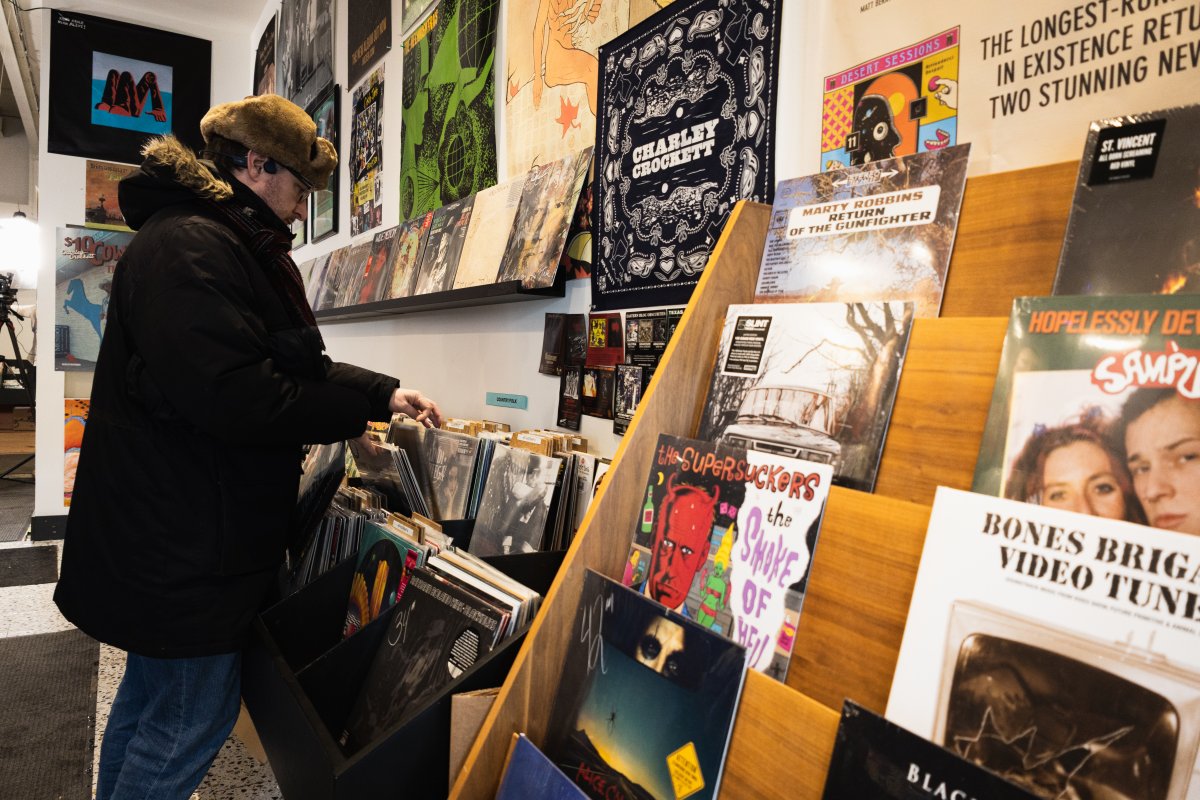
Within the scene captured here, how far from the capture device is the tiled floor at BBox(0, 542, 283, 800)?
1.90 m

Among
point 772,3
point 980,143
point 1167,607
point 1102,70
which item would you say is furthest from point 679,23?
point 1167,607

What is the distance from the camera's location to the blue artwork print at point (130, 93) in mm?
4570

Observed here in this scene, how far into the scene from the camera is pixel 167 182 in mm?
1338

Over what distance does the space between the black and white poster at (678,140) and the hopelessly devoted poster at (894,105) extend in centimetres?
14

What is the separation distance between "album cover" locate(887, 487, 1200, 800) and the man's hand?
1141 mm

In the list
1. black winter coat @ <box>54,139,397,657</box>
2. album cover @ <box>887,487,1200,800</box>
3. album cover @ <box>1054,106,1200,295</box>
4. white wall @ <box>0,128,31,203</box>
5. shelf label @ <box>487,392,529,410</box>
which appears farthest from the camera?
white wall @ <box>0,128,31,203</box>

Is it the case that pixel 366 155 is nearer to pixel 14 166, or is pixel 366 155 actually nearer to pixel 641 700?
pixel 641 700

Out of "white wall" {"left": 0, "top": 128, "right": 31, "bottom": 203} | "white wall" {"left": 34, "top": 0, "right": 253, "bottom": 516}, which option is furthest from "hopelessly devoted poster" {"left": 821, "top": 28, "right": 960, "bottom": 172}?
"white wall" {"left": 0, "top": 128, "right": 31, "bottom": 203}

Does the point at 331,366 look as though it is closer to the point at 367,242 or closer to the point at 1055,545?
the point at 1055,545

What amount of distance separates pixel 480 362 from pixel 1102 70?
1.78m

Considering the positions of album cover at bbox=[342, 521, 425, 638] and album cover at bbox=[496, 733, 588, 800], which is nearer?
album cover at bbox=[496, 733, 588, 800]

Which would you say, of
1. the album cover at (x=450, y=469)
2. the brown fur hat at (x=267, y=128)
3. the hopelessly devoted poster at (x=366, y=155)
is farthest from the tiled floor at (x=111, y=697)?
the hopelessly devoted poster at (x=366, y=155)

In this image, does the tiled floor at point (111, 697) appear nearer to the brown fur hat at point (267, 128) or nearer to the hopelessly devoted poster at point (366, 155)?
the brown fur hat at point (267, 128)

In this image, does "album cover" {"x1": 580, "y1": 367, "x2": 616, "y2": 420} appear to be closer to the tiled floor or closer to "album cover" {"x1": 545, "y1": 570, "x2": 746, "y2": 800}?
"album cover" {"x1": 545, "y1": 570, "x2": 746, "y2": 800}
